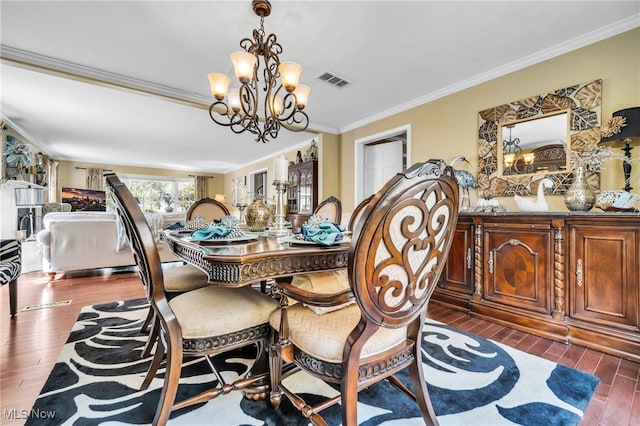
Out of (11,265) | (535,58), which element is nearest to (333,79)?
(535,58)

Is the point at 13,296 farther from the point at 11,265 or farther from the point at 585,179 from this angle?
the point at 585,179

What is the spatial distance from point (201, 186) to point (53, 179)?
13.2 feet

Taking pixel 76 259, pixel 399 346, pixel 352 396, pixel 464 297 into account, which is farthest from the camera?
pixel 76 259

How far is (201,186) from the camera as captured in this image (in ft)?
33.5

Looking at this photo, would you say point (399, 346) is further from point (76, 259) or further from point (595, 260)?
point (76, 259)

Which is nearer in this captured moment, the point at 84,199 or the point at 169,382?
the point at 169,382

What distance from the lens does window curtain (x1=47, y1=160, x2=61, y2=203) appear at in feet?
24.1

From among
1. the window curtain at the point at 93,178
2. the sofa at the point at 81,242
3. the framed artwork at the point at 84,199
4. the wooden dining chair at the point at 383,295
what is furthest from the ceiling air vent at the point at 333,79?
the window curtain at the point at 93,178

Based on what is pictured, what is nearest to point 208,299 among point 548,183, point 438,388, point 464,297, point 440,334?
point 438,388

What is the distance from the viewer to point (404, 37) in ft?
7.90

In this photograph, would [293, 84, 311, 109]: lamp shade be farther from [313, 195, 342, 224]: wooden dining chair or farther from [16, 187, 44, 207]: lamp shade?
[16, 187, 44, 207]: lamp shade

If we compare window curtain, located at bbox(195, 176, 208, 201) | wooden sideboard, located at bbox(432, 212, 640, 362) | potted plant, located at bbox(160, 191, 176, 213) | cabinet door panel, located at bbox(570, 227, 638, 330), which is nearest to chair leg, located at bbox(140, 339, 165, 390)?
wooden sideboard, located at bbox(432, 212, 640, 362)

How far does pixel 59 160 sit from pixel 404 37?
1031 centimetres

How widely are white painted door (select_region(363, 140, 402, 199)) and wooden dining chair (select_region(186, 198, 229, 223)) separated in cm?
286
